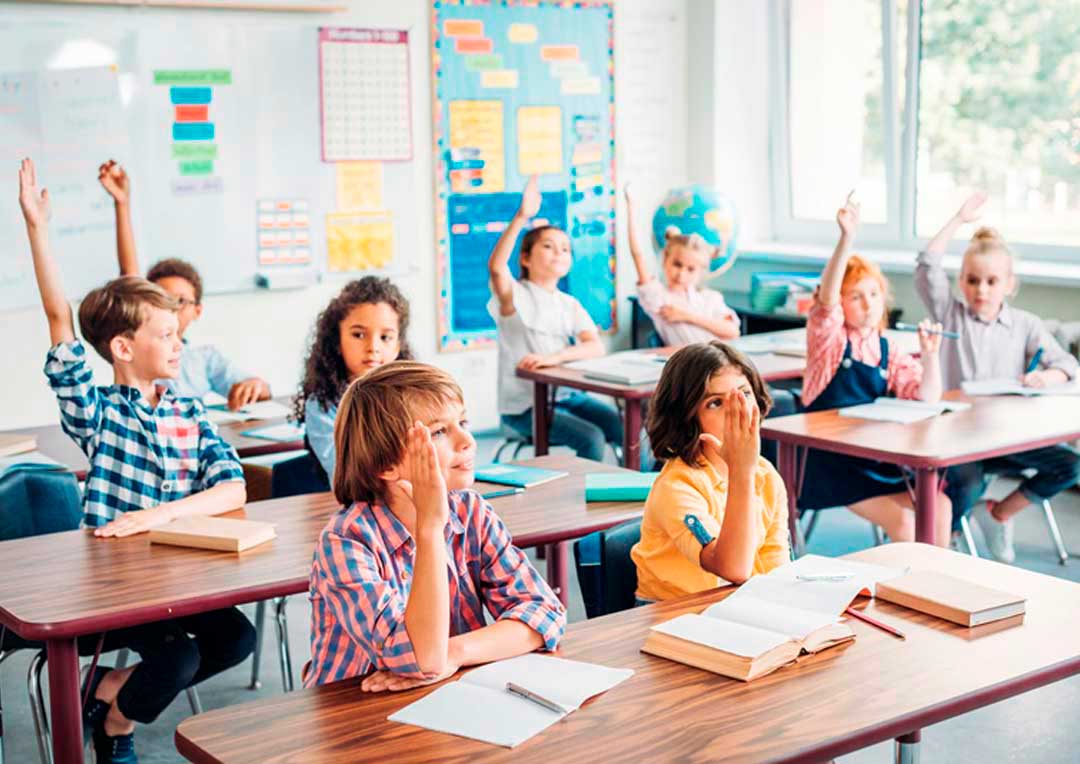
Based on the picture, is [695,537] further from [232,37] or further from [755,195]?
[755,195]

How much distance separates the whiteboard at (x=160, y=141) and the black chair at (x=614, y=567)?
3.46m

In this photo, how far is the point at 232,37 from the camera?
5.62m

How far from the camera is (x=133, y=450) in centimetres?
281

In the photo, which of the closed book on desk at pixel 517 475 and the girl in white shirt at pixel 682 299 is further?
the girl in white shirt at pixel 682 299

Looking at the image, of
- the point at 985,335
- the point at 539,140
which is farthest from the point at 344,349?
the point at 539,140

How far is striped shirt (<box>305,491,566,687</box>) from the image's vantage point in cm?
179

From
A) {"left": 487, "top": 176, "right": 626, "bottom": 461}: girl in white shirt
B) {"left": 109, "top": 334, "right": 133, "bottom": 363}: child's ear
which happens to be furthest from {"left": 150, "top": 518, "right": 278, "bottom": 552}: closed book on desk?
{"left": 487, "top": 176, "right": 626, "bottom": 461}: girl in white shirt

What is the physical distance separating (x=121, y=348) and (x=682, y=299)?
9.04ft

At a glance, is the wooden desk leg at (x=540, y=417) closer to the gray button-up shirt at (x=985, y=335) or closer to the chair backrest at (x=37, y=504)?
the gray button-up shirt at (x=985, y=335)

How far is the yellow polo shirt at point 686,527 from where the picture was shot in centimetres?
230

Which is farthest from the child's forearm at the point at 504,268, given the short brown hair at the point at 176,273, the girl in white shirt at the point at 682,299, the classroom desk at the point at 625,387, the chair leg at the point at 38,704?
the chair leg at the point at 38,704

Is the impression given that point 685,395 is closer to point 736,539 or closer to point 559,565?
point 736,539

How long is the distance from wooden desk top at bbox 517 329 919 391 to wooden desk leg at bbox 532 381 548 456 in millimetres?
61

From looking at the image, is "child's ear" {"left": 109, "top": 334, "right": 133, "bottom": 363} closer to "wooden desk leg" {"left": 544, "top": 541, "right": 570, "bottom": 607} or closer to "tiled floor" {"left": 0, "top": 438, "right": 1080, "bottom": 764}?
"tiled floor" {"left": 0, "top": 438, "right": 1080, "bottom": 764}
